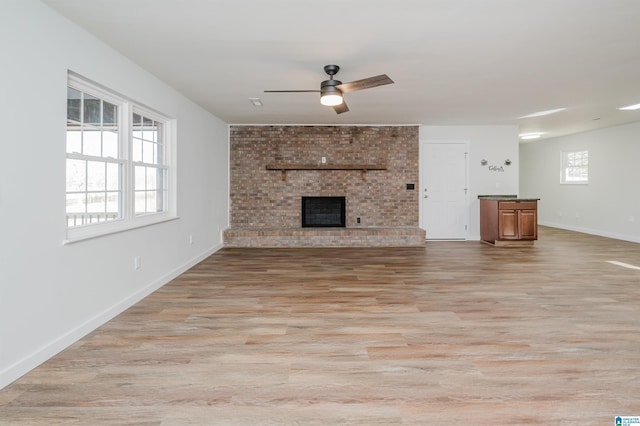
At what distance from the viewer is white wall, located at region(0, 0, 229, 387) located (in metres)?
2.28

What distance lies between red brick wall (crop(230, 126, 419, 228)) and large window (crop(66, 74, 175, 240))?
297 centimetres

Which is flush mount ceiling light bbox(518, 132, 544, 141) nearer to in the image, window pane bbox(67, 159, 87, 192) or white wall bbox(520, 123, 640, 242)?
white wall bbox(520, 123, 640, 242)

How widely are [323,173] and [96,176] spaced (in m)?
4.88

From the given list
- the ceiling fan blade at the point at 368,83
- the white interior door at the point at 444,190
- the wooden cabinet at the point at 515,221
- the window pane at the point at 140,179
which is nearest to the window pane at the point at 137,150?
the window pane at the point at 140,179

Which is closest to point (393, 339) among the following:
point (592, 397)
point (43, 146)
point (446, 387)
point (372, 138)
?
point (446, 387)

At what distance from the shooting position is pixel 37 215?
2527 mm

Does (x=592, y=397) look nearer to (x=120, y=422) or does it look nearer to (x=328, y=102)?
(x=120, y=422)

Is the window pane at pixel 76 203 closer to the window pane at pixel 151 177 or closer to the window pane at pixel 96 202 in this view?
the window pane at pixel 96 202

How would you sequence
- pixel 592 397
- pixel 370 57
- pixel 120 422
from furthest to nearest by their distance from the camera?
1. pixel 370 57
2. pixel 592 397
3. pixel 120 422

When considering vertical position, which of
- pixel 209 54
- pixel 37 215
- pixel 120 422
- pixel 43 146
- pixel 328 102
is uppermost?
pixel 209 54

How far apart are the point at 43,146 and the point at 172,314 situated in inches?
66.5

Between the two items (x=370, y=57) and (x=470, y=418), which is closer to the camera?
(x=470, y=418)

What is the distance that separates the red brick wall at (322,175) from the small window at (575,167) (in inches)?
182

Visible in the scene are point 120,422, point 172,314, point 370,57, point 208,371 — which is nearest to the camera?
point 120,422
